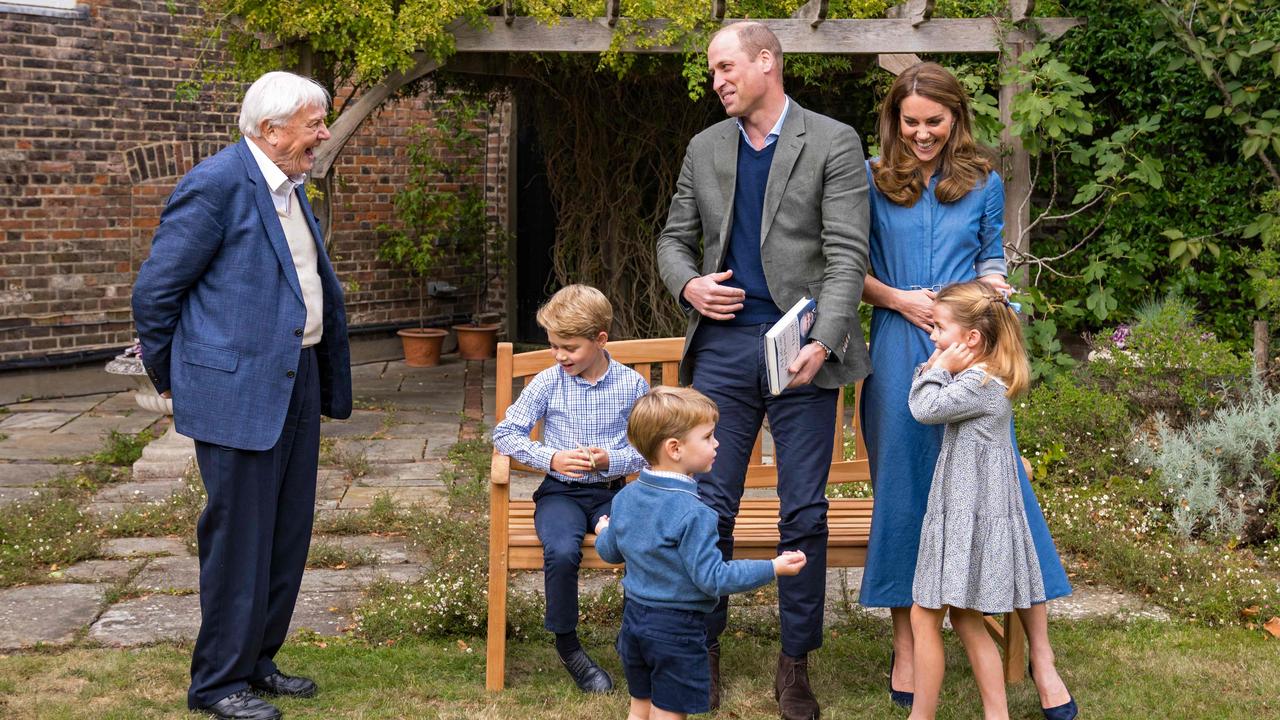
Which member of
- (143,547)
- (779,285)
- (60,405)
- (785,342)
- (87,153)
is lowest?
(60,405)

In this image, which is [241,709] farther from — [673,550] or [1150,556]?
[1150,556]

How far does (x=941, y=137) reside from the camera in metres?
3.62

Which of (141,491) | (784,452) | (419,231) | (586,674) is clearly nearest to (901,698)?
(784,452)

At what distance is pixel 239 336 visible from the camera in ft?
11.7

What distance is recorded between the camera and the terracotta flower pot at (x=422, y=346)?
36.0ft

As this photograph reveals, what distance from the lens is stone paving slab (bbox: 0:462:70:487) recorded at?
673cm

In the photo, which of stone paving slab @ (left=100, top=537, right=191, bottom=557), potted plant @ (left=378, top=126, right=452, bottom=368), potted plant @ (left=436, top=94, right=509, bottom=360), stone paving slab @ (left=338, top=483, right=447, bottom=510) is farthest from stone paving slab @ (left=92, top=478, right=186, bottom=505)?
potted plant @ (left=436, top=94, right=509, bottom=360)

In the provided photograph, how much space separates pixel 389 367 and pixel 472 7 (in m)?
4.25

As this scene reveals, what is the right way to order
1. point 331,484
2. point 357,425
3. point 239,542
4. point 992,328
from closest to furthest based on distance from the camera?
point 992,328, point 239,542, point 331,484, point 357,425

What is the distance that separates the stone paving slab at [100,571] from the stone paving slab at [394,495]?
1.16m

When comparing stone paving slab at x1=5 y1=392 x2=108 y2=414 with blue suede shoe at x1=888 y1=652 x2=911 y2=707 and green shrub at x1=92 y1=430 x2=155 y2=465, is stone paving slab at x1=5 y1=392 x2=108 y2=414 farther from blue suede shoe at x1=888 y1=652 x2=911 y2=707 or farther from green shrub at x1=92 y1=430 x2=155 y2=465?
blue suede shoe at x1=888 y1=652 x2=911 y2=707

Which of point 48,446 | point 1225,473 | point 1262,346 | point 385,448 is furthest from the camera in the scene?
point 48,446

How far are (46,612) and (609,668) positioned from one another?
2.08 meters

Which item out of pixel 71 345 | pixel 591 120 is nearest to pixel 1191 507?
pixel 591 120
